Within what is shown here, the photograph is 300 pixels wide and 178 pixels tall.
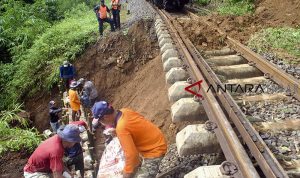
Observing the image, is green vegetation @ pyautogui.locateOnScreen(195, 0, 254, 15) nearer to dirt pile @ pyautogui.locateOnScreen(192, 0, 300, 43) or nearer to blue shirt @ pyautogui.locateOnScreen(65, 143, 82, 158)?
dirt pile @ pyautogui.locateOnScreen(192, 0, 300, 43)

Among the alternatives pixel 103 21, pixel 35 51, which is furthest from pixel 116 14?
pixel 35 51

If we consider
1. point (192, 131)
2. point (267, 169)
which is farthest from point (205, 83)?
point (267, 169)

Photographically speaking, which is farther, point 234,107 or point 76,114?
point 76,114

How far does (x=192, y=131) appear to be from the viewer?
3904mm

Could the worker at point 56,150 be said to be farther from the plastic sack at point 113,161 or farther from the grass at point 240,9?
the grass at point 240,9

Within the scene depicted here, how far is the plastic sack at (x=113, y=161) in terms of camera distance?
420cm

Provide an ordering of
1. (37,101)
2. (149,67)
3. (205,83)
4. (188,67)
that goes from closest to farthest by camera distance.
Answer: (205,83) → (188,67) → (149,67) → (37,101)

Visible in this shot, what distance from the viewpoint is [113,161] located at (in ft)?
14.2

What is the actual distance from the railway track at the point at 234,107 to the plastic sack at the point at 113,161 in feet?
3.80

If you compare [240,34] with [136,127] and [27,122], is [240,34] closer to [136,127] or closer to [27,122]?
[136,127]

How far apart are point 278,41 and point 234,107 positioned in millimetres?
4350

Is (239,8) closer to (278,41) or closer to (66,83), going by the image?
(278,41)

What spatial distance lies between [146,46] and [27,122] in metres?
4.83

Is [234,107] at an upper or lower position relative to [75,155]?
upper
